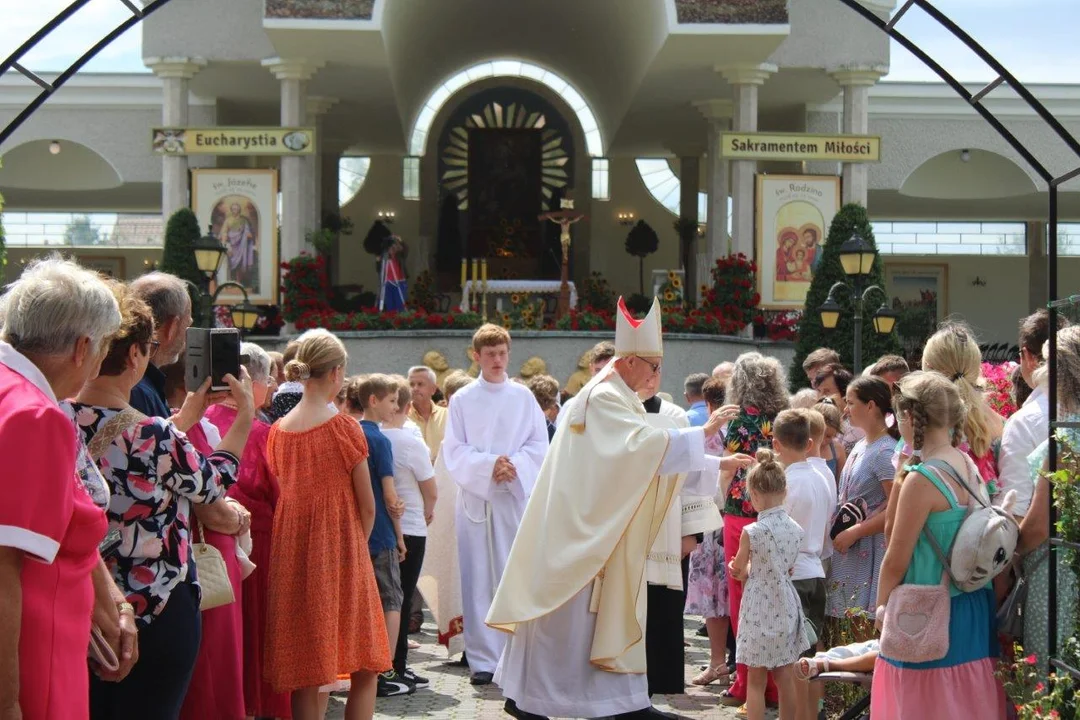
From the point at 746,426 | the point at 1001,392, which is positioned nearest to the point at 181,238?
the point at 746,426

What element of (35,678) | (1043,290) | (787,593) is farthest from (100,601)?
(1043,290)

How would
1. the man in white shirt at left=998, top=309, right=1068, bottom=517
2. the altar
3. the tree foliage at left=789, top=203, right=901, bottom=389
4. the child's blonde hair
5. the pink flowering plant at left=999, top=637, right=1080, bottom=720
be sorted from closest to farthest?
1. the pink flowering plant at left=999, top=637, right=1080, bottom=720
2. the man in white shirt at left=998, top=309, right=1068, bottom=517
3. the child's blonde hair
4. the tree foliage at left=789, top=203, right=901, bottom=389
5. the altar

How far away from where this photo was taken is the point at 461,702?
28.6 ft

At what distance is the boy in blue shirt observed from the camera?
27.3 ft

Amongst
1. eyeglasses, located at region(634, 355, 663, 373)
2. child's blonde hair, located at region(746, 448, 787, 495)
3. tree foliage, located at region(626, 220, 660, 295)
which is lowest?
child's blonde hair, located at region(746, 448, 787, 495)

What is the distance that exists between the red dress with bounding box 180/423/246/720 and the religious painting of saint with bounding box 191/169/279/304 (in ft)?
59.8

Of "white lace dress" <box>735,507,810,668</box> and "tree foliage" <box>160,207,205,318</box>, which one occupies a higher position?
"tree foliage" <box>160,207,205,318</box>

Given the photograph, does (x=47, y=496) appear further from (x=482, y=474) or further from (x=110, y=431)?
(x=482, y=474)

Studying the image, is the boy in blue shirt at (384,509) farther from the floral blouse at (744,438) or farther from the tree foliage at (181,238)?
the tree foliage at (181,238)

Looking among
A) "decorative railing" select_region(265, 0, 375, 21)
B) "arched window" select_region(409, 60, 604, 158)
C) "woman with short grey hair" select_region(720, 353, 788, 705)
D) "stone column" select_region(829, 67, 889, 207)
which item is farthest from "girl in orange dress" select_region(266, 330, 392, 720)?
"arched window" select_region(409, 60, 604, 158)

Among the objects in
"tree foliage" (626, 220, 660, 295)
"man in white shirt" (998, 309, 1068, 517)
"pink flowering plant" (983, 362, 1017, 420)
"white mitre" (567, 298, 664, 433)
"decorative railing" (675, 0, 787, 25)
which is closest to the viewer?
"man in white shirt" (998, 309, 1068, 517)

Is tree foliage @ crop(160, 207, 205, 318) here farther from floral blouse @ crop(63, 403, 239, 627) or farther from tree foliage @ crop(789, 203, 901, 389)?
floral blouse @ crop(63, 403, 239, 627)

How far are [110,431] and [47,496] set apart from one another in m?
1.09

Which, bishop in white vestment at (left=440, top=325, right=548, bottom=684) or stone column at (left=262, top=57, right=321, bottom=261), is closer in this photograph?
bishop in white vestment at (left=440, top=325, right=548, bottom=684)
